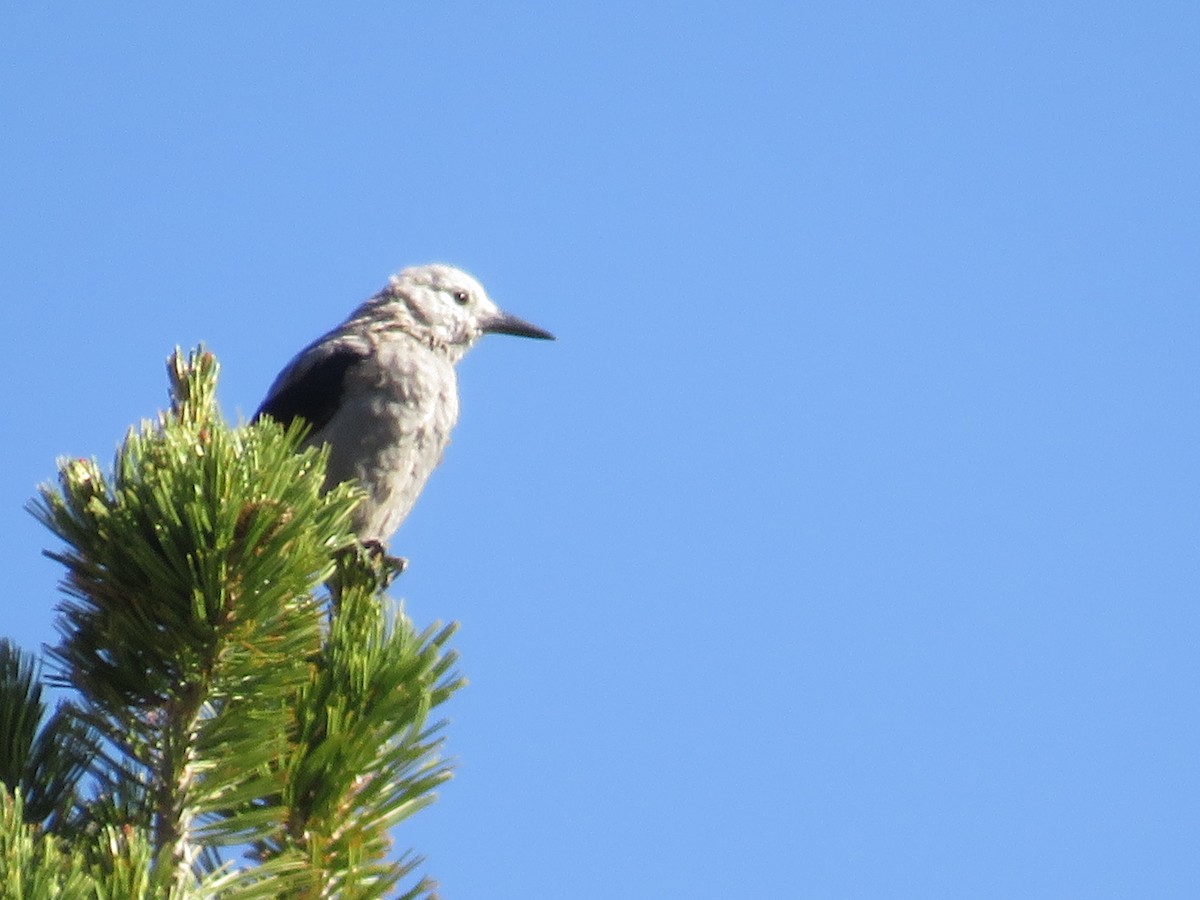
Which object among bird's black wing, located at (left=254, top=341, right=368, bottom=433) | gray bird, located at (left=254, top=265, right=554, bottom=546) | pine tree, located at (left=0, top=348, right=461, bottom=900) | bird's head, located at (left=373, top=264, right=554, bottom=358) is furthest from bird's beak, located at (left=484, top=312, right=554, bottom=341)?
pine tree, located at (left=0, top=348, right=461, bottom=900)

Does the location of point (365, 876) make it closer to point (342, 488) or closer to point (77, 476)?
point (342, 488)

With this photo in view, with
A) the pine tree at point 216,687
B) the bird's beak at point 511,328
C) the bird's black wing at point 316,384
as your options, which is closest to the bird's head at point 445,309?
the bird's beak at point 511,328

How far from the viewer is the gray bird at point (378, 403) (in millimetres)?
5246

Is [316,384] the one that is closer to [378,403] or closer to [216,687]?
[378,403]

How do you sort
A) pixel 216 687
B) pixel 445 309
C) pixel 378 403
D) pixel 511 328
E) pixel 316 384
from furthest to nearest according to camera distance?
pixel 511 328, pixel 445 309, pixel 316 384, pixel 378 403, pixel 216 687

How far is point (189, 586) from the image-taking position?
1.87 meters

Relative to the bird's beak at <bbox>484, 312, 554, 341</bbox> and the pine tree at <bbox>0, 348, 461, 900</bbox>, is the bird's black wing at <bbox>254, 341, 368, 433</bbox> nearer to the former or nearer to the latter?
the bird's beak at <bbox>484, 312, 554, 341</bbox>

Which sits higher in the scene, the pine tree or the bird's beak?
the bird's beak

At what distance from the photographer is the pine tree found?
1856mm

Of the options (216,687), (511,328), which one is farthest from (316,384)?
(216,687)

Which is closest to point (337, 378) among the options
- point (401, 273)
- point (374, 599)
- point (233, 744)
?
point (401, 273)

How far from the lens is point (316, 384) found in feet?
17.8

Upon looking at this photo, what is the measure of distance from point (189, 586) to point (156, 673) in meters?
0.12

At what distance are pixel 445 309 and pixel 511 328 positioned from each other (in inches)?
21.3
